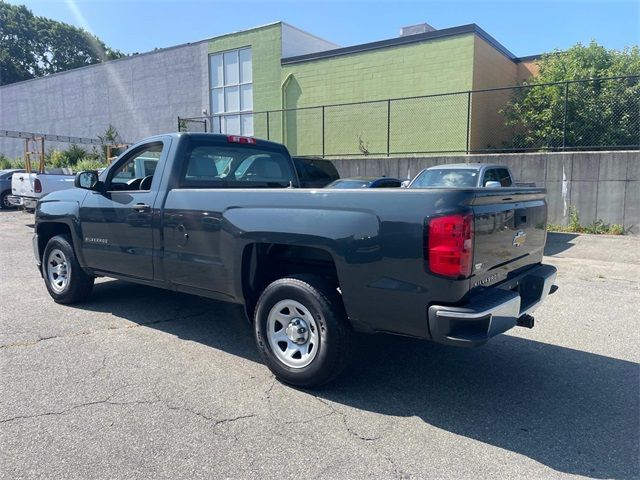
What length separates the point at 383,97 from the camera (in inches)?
764

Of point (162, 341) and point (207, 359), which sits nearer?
point (207, 359)

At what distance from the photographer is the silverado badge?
3.91 meters

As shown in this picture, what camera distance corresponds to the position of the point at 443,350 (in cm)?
480

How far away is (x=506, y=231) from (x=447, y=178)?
6.75 metres

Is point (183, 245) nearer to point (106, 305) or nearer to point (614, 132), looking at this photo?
point (106, 305)

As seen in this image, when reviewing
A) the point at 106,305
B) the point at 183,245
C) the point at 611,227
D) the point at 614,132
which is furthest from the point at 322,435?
the point at 614,132

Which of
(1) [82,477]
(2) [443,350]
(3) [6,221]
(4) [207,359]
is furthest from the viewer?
(3) [6,221]

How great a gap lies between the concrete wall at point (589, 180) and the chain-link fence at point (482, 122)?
2.90ft

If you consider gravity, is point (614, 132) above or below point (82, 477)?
above

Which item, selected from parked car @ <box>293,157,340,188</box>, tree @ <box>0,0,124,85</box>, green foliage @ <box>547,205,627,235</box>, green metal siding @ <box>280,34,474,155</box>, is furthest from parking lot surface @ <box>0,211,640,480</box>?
tree @ <box>0,0,124,85</box>

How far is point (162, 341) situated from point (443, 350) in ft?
8.95

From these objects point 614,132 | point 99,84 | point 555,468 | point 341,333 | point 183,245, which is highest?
point 99,84

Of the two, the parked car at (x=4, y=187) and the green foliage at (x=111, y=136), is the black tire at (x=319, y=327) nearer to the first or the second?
the parked car at (x=4, y=187)

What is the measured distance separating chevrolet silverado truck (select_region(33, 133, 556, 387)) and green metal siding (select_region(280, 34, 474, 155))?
13.0m
